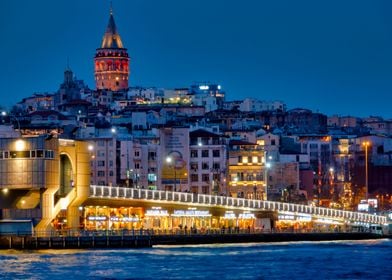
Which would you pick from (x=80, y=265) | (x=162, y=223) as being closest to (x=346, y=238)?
(x=162, y=223)

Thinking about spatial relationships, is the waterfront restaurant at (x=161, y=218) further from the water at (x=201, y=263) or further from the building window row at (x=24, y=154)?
the building window row at (x=24, y=154)

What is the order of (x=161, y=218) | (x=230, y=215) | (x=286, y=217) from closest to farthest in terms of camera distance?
(x=161, y=218), (x=230, y=215), (x=286, y=217)

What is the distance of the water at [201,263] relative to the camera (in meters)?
73.1

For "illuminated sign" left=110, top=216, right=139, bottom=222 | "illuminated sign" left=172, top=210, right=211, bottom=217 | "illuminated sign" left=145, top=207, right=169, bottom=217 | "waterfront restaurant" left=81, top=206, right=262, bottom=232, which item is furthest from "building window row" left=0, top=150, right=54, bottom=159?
"illuminated sign" left=172, top=210, right=211, bottom=217

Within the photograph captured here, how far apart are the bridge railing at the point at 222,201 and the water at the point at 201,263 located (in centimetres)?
646

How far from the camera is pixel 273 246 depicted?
96.2 meters

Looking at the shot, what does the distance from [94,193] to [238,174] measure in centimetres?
4840

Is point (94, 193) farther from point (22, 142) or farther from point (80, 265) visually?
point (80, 265)

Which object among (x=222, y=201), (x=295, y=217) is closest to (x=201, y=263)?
(x=222, y=201)

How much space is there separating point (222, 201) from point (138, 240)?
47.7ft

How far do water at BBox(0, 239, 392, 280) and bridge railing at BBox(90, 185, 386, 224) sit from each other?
6.46 metres

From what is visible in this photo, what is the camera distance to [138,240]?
92.4m

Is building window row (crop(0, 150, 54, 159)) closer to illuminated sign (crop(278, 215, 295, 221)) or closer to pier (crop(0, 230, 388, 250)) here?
pier (crop(0, 230, 388, 250))

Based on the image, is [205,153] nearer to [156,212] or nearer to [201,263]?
[156,212]
